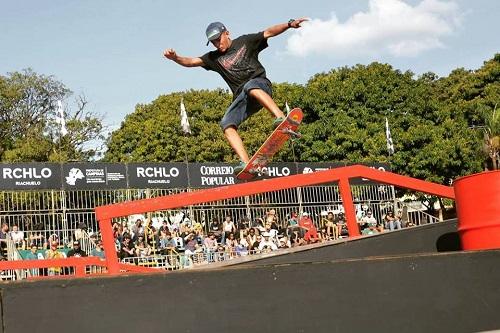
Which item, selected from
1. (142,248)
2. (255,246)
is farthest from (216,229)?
(142,248)

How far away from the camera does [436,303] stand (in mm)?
4449

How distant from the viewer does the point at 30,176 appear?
61.8 ft

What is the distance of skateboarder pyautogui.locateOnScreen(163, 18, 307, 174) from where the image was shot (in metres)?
6.57

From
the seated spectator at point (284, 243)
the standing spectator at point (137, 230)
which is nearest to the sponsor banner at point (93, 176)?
the standing spectator at point (137, 230)

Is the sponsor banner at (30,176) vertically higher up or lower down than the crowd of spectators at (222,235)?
higher up

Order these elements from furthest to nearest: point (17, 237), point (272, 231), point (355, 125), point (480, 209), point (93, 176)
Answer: point (355, 125) → point (93, 176) → point (272, 231) → point (17, 237) → point (480, 209)

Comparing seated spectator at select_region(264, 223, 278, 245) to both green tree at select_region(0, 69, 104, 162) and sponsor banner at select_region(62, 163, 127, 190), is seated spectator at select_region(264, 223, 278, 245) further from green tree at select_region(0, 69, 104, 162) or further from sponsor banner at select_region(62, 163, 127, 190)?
green tree at select_region(0, 69, 104, 162)

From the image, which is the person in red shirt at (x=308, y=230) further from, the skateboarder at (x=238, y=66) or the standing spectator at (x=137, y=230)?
the skateboarder at (x=238, y=66)

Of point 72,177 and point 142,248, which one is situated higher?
point 72,177

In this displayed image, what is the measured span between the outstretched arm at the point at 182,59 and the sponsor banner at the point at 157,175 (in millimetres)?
13852

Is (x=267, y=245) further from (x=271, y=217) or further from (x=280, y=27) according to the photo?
(x=280, y=27)

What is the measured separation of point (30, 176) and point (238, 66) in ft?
45.0

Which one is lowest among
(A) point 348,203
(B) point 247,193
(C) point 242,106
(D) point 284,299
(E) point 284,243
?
(D) point 284,299

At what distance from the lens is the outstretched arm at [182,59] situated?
6.57 meters
